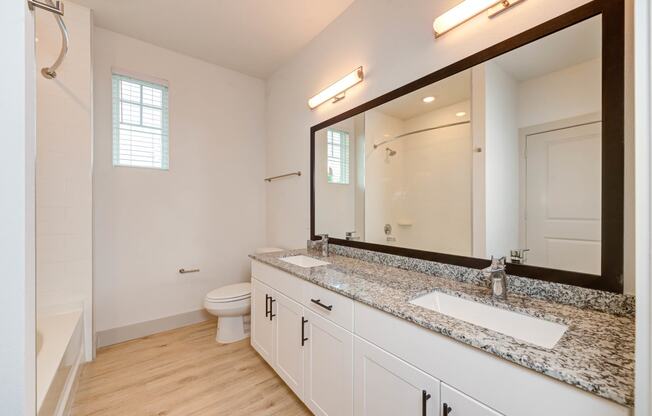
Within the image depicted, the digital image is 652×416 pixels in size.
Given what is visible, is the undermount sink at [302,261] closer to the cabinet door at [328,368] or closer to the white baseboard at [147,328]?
the cabinet door at [328,368]

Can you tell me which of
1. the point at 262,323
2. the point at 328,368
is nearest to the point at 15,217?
the point at 328,368

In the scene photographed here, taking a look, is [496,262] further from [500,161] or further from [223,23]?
[223,23]

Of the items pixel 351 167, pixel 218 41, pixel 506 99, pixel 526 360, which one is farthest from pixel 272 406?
pixel 218 41

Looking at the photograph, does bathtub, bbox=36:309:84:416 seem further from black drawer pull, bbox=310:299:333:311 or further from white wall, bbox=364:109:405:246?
white wall, bbox=364:109:405:246

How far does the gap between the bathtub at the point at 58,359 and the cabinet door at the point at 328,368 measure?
1.15 m

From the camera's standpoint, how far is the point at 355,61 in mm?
2010

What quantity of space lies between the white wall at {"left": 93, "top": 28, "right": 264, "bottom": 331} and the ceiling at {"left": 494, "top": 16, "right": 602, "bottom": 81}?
264cm

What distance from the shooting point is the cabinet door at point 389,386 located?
89 centimetres

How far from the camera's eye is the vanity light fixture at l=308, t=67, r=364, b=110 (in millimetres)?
1941

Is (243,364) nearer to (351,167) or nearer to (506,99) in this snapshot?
(351,167)

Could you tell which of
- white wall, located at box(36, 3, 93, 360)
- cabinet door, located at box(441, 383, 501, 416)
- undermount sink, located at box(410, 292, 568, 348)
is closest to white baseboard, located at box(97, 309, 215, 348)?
white wall, located at box(36, 3, 93, 360)

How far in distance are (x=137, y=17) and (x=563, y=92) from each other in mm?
2939

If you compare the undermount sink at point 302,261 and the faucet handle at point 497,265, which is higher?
the faucet handle at point 497,265

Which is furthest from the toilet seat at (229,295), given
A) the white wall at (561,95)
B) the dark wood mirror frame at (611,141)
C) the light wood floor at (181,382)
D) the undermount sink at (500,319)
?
the white wall at (561,95)
